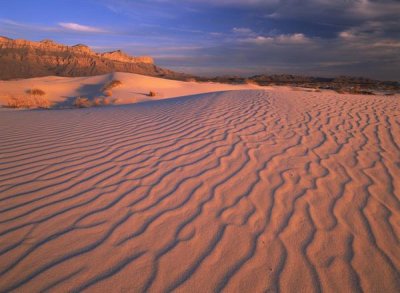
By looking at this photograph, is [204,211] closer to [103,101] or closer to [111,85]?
[103,101]

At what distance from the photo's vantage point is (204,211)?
267cm

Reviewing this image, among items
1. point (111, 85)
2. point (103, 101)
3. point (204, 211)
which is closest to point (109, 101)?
point (103, 101)

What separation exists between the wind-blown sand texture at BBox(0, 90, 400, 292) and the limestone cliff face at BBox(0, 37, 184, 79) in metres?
63.3

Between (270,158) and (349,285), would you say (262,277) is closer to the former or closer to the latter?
(349,285)

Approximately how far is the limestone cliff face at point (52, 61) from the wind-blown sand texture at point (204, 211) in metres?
63.3

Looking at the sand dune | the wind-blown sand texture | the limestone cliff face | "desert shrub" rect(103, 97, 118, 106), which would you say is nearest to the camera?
the wind-blown sand texture

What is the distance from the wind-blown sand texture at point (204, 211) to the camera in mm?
1930

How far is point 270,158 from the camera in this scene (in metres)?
3.85

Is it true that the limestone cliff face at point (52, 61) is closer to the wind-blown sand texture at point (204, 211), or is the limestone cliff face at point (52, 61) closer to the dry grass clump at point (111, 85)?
the dry grass clump at point (111, 85)

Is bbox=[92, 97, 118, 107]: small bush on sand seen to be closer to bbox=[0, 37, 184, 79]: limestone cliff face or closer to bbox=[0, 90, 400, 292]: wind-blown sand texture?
bbox=[0, 90, 400, 292]: wind-blown sand texture

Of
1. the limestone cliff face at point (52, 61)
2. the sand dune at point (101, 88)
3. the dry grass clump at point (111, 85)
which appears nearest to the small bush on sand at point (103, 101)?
the sand dune at point (101, 88)

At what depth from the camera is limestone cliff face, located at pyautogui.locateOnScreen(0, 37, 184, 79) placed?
201 ft

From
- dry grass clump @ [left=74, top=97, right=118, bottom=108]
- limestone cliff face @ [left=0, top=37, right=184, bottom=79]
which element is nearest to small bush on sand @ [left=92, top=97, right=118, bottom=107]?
dry grass clump @ [left=74, top=97, right=118, bottom=108]

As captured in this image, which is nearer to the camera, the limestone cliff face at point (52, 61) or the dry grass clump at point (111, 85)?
the dry grass clump at point (111, 85)
